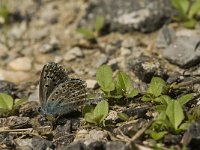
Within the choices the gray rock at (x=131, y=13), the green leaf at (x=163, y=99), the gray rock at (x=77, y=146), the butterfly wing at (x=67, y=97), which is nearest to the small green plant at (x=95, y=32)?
the gray rock at (x=131, y=13)

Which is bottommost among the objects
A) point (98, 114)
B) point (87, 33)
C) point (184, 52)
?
point (98, 114)

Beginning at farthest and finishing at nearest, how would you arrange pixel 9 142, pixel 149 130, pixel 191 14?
pixel 191 14 → pixel 9 142 → pixel 149 130

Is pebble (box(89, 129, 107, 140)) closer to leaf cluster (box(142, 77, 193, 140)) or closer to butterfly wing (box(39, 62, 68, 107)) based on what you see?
leaf cluster (box(142, 77, 193, 140))

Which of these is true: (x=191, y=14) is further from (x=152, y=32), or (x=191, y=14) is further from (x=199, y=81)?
(x=199, y=81)

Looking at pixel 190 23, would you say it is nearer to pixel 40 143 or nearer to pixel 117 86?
pixel 117 86

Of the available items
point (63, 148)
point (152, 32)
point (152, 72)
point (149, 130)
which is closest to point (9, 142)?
point (63, 148)

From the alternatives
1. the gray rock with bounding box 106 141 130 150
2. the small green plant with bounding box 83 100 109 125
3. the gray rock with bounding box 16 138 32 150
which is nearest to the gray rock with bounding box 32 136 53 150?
the gray rock with bounding box 16 138 32 150

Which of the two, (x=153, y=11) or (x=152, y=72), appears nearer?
(x=152, y=72)

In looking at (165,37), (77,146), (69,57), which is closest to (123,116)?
(77,146)
